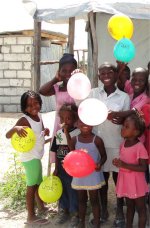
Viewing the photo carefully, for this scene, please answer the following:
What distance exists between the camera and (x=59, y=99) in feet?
12.5

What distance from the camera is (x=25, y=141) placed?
3.57 meters

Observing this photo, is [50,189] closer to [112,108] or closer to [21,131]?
[21,131]

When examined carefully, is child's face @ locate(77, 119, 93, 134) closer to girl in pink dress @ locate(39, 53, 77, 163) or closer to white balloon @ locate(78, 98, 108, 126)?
white balloon @ locate(78, 98, 108, 126)

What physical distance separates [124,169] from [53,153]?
33.5 inches

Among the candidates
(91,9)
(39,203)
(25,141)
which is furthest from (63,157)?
(91,9)

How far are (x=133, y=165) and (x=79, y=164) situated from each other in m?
0.45

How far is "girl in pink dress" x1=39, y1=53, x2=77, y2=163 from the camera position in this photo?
3.65 meters

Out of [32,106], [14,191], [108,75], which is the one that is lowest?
[14,191]

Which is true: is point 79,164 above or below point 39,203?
above

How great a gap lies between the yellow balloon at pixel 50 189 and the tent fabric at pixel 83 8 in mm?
1612

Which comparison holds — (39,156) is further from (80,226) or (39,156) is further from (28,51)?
(28,51)

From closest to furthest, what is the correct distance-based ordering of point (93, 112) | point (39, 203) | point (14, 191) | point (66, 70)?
point (93, 112)
point (66, 70)
point (39, 203)
point (14, 191)

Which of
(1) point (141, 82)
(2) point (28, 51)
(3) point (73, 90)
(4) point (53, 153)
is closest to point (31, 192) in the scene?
(4) point (53, 153)

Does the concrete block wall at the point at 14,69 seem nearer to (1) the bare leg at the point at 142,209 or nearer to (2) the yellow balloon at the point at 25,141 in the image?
(2) the yellow balloon at the point at 25,141
